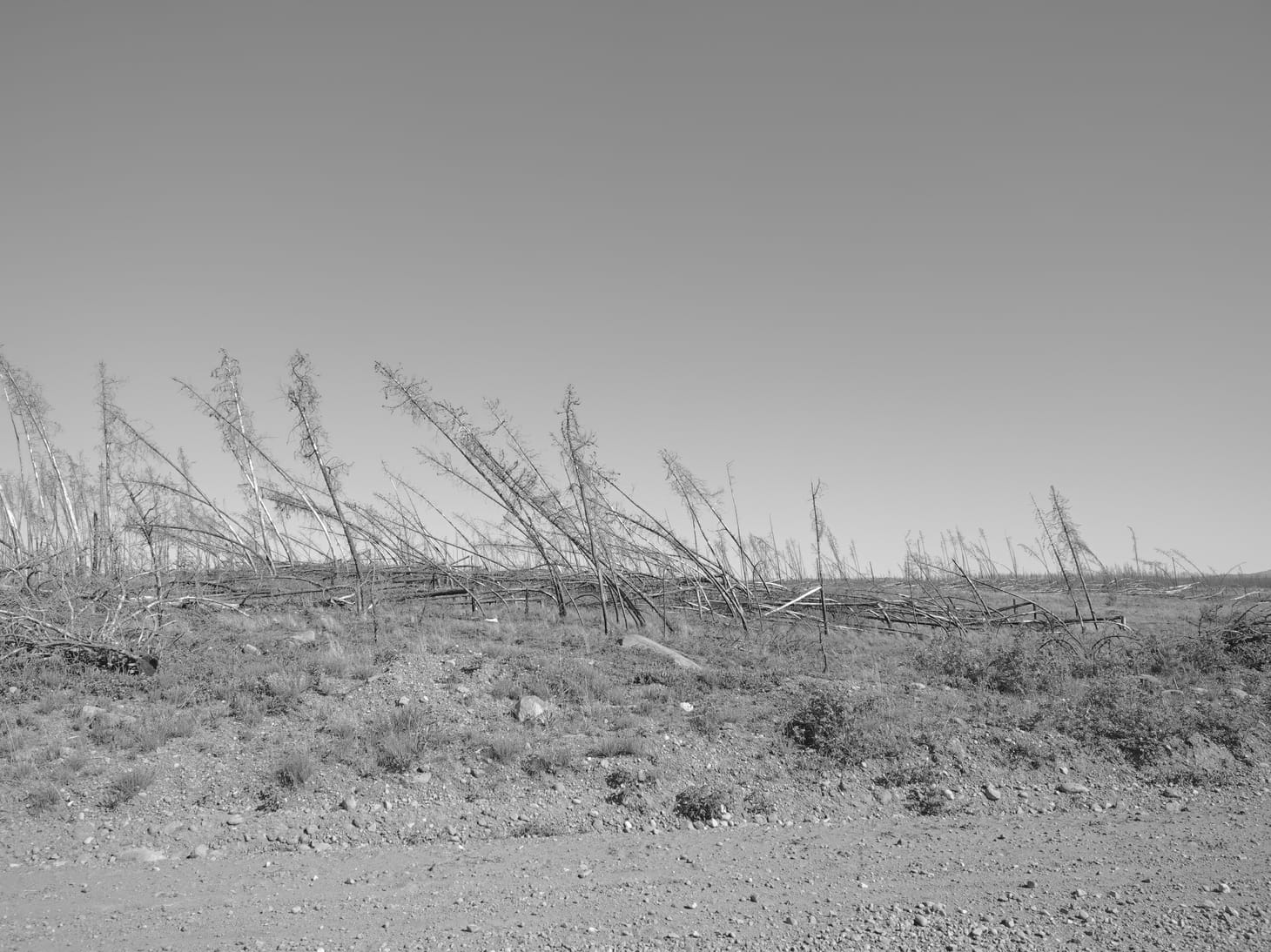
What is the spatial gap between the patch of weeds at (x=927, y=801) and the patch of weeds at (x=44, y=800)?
843 centimetres

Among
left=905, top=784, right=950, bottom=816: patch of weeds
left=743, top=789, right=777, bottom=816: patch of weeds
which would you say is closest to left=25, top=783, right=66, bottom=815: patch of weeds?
left=743, top=789, right=777, bottom=816: patch of weeds

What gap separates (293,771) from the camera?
7.93 m

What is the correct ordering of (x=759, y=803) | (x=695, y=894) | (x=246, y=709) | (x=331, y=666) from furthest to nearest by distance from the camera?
(x=331, y=666)
(x=246, y=709)
(x=759, y=803)
(x=695, y=894)

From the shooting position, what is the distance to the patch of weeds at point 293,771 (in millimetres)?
7883

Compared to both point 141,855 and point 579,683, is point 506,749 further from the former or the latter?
point 141,855

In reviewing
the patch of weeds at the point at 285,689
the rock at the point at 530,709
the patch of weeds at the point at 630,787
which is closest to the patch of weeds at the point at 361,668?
the patch of weeds at the point at 285,689

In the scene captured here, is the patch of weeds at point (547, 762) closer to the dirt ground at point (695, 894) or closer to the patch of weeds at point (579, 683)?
the dirt ground at point (695, 894)

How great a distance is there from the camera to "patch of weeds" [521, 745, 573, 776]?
8492mm

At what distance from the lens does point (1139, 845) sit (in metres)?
7.15

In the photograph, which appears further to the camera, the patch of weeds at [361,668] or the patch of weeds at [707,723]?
the patch of weeds at [361,668]

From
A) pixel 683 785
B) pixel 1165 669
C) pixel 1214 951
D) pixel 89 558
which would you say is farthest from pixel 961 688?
pixel 89 558

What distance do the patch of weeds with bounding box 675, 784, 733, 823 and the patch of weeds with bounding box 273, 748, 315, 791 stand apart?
12.5 feet

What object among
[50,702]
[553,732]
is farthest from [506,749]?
[50,702]

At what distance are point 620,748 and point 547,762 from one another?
3.01 ft
